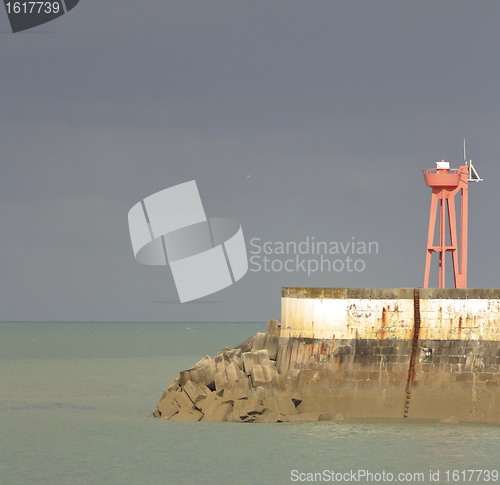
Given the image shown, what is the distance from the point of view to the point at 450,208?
95.9ft

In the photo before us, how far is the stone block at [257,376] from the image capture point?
906 inches

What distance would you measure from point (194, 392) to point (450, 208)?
37.5ft

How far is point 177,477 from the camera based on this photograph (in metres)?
18.2

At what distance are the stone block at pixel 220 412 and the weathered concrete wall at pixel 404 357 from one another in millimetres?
2004

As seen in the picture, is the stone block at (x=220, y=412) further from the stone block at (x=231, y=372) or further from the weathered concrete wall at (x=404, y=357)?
the weathered concrete wall at (x=404, y=357)

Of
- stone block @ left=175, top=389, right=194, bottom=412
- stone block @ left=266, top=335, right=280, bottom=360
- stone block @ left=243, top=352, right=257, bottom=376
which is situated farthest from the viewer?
stone block @ left=266, top=335, right=280, bottom=360

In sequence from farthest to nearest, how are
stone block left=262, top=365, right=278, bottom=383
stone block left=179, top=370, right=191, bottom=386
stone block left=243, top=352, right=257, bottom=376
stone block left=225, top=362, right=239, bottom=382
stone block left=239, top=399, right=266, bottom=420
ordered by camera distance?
stone block left=179, top=370, right=191, bottom=386 → stone block left=243, top=352, right=257, bottom=376 → stone block left=225, top=362, right=239, bottom=382 → stone block left=262, top=365, right=278, bottom=383 → stone block left=239, top=399, right=266, bottom=420

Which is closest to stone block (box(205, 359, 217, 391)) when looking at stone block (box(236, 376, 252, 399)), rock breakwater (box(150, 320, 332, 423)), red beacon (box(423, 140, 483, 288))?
rock breakwater (box(150, 320, 332, 423))

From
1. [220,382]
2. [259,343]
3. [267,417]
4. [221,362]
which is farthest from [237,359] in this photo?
[267,417]

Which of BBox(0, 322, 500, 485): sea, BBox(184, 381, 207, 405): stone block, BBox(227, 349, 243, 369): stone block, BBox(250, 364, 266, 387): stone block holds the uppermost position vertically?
BBox(227, 349, 243, 369): stone block

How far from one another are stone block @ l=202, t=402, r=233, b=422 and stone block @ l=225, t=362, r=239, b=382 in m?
0.69

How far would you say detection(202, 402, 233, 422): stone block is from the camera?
76.3ft

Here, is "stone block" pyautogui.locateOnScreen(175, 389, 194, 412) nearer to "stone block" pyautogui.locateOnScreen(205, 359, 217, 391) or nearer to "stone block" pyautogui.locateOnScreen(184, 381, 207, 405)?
"stone block" pyautogui.locateOnScreen(184, 381, 207, 405)

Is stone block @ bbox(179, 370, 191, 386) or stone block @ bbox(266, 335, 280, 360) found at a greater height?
stone block @ bbox(266, 335, 280, 360)
